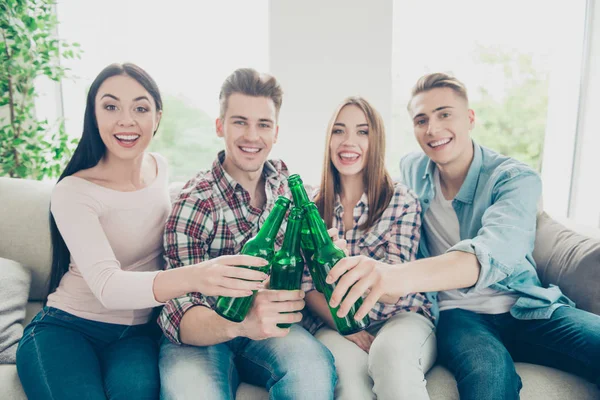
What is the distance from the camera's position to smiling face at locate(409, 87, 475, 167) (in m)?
1.40

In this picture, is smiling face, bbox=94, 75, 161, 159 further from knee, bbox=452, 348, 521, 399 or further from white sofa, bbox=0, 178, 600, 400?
knee, bbox=452, 348, 521, 399

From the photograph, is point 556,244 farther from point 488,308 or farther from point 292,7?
point 292,7

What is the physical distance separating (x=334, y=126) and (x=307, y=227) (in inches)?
22.0

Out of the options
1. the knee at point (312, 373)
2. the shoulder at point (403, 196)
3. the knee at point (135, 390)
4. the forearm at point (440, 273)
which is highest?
the shoulder at point (403, 196)

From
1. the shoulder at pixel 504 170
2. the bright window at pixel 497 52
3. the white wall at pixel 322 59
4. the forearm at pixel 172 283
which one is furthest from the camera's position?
the bright window at pixel 497 52

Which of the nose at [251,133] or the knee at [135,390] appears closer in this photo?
the knee at [135,390]

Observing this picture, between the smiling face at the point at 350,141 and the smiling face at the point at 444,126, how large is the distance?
0.21 m

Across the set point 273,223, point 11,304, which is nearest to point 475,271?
point 273,223

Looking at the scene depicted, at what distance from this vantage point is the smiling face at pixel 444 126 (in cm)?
140

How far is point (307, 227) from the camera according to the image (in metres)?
0.97

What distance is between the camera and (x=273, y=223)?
88cm

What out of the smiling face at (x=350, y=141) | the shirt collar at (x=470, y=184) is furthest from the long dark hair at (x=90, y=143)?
the shirt collar at (x=470, y=184)

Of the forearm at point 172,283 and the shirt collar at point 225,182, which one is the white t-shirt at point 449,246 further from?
the forearm at point 172,283

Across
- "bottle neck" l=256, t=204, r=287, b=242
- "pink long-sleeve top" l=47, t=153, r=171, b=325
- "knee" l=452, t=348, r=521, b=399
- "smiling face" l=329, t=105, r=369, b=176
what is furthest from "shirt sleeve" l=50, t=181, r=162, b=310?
"knee" l=452, t=348, r=521, b=399
